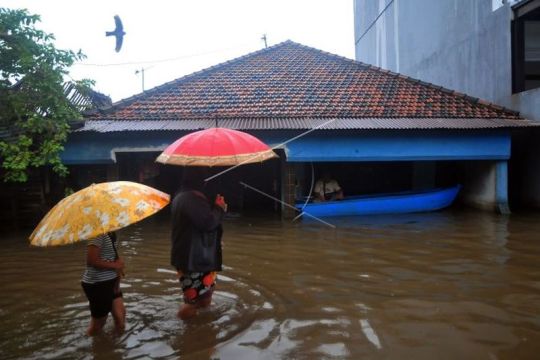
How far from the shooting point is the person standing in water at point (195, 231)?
374 centimetres

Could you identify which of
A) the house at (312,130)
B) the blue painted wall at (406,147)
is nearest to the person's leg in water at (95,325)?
the house at (312,130)

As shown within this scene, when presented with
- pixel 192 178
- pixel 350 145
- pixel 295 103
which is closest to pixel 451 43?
pixel 295 103

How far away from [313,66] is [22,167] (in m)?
9.93

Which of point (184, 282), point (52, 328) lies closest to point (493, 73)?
point (184, 282)

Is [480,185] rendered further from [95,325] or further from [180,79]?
[95,325]

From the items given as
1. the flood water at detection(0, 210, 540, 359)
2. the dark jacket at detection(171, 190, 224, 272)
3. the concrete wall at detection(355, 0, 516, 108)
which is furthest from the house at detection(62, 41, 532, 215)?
the dark jacket at detection(171, 190, 224, 272)

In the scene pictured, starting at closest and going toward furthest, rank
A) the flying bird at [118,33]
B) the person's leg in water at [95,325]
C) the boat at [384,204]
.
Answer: the person's leg in water at [95,325] → the flying bird at [118,33] → the boat at [384,204]

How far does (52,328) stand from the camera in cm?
431

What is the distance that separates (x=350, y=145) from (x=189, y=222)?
7.90 meters

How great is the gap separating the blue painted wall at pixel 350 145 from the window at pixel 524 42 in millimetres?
1963

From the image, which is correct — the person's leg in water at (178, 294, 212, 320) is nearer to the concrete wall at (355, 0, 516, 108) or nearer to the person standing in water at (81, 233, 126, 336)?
the person standing in water at (81, 233, 126, 336)

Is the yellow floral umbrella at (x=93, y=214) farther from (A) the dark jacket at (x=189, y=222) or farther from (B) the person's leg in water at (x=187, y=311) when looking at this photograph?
(B) the person's leg in water at (x=187, y=311)

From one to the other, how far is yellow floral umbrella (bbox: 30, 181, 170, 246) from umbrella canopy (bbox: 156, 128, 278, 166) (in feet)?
1.49

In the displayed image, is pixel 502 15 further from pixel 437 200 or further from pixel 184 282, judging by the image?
pixel 184 282
